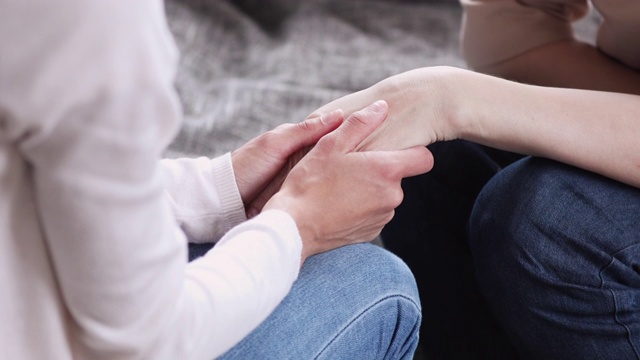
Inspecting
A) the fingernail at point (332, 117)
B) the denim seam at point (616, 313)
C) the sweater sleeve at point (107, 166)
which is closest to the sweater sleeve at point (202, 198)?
the fingernail at point (332, 117)

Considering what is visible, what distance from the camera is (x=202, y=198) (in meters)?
0.86

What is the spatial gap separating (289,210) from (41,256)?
→ 0.91 ft

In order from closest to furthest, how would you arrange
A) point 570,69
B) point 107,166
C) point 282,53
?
1. point 107,166
2. point 570,69
3. point 282,53

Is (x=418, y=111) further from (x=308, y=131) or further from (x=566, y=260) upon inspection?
(x=566, y=260)

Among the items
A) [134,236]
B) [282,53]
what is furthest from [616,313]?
[282,53]

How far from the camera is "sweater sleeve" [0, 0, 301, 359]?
0.45 m

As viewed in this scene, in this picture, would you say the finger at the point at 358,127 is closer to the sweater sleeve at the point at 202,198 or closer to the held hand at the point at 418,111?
the held hand at the point at 418,111

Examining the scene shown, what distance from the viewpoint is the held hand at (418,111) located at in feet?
2.86

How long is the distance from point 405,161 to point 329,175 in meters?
0.09

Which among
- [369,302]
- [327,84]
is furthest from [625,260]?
[327,84]

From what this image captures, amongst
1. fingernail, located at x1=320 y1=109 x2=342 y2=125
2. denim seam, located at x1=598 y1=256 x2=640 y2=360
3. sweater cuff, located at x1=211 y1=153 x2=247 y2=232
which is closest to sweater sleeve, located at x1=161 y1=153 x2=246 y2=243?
sweater cuff, located at x1=211 y1=153 x2=247 y2=232

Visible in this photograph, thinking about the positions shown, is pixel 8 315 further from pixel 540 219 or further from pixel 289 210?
pixel 540 219

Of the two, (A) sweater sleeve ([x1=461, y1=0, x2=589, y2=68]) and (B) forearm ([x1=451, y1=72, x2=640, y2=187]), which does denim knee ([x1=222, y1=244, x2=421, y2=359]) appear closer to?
(B) forearm ([x1=451, y1=72, x2=640, y2=187])

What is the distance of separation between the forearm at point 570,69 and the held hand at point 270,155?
1.21ft
